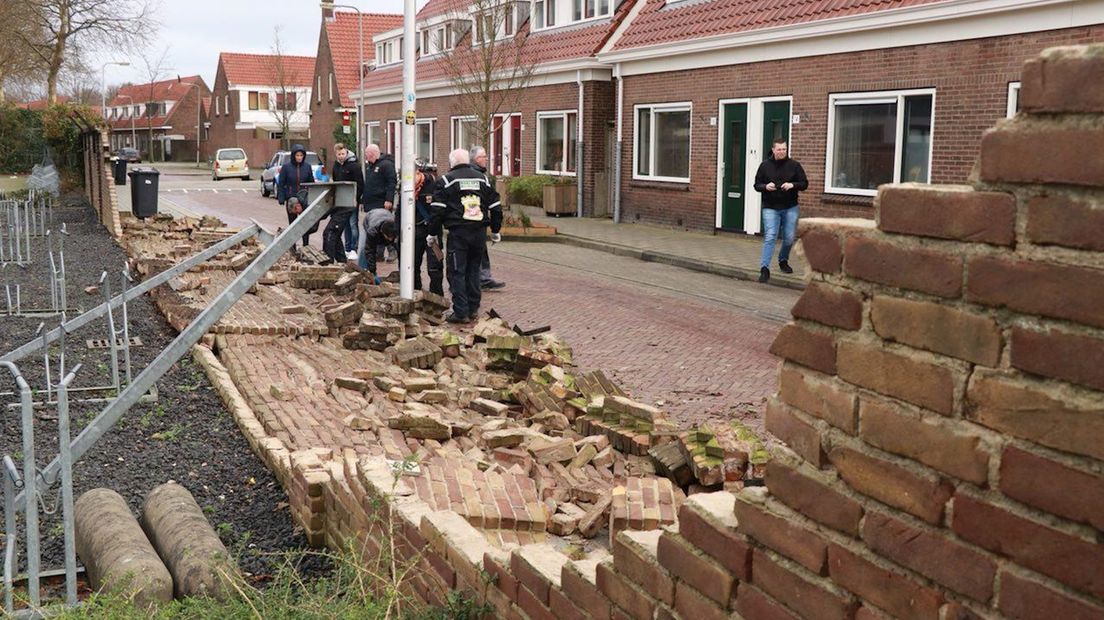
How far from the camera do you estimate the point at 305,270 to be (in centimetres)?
1355

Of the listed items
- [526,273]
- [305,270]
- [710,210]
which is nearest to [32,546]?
[305,270]

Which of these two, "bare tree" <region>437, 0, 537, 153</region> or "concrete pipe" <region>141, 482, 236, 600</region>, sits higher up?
"bare tree" <region>437, 0, 537, 153</region>

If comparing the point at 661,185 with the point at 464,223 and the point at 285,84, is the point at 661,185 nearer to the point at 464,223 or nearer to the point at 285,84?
the point at 464,223

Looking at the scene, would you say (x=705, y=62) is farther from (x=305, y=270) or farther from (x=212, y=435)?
(x=212, y=435)

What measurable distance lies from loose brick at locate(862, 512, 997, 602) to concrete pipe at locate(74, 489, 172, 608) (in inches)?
124

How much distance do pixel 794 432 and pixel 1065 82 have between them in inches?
37.8

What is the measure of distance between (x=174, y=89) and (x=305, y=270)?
95.4 meters

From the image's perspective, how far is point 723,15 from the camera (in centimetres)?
2136

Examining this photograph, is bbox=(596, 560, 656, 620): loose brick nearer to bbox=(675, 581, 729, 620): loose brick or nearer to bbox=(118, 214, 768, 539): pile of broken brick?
bbox=(675, 581, 729, 620): loose brick

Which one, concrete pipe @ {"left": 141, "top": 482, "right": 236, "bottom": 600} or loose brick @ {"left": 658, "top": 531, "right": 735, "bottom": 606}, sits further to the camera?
concrete pipe @ {"left": 141, "top": 482, "right": 236, "bottom": 600}

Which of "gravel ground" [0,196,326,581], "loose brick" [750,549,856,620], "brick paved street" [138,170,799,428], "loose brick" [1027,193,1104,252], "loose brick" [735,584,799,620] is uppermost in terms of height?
"loose brick" [1027,193,1104,252]

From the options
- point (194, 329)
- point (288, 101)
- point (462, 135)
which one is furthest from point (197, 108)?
point (194, 329)

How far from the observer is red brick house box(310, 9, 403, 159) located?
55.2 m

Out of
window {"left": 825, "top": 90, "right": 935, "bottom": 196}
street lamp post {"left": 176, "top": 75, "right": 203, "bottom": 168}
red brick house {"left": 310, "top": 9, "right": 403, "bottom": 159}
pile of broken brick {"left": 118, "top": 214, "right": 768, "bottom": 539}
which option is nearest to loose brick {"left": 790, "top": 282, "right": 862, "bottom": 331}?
pile of broken brick {"left": 118, "top": 214, "right": 768, "bottom": 539}
